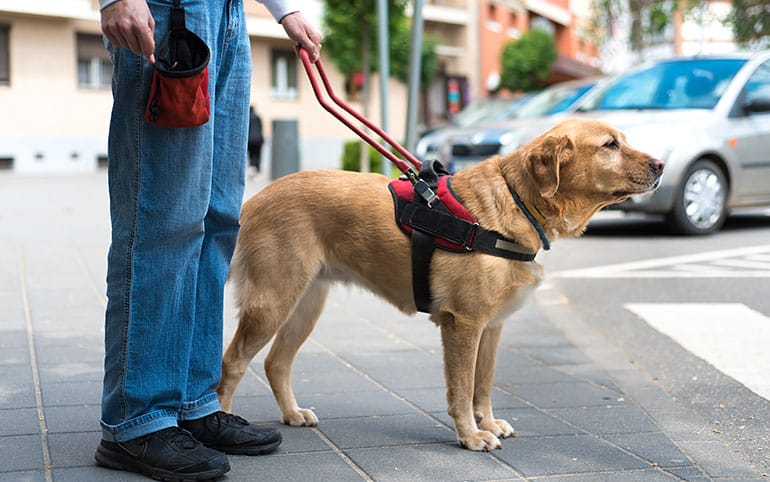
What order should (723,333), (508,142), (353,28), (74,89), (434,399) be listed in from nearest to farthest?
(434,399) < (723,333) < (508,142) < (353,28) < (74,89)

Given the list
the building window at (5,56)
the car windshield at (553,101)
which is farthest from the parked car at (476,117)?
the building window at (5,56)

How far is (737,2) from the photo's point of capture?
82.0ft

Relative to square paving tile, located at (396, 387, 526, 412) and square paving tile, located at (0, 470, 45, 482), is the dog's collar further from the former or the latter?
square paving tile, located at (0, 470, 45, 482)

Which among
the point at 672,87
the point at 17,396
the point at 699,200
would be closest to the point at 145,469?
the point at 17,396

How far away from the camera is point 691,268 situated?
923 centimetres

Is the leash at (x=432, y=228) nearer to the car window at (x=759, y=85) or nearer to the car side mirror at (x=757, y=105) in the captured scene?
the car side mirror at (x=757, y=105)

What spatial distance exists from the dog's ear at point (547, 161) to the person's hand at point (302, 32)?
0.88 m

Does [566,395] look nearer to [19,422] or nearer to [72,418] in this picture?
[72,418]

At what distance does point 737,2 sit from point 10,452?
79.5 ft

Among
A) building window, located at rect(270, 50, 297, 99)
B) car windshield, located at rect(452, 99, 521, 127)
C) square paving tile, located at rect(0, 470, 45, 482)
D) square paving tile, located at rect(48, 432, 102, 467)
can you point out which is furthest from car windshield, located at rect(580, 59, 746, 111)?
building window, located at rect(270, 50, 297, 99)

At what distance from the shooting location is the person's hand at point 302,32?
3838 millimetres

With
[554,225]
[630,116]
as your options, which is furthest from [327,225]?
[630,116]

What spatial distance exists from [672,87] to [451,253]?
9299 millimetres

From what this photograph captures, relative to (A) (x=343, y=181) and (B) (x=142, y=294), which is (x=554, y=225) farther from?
(B) (x=142, y=294)
